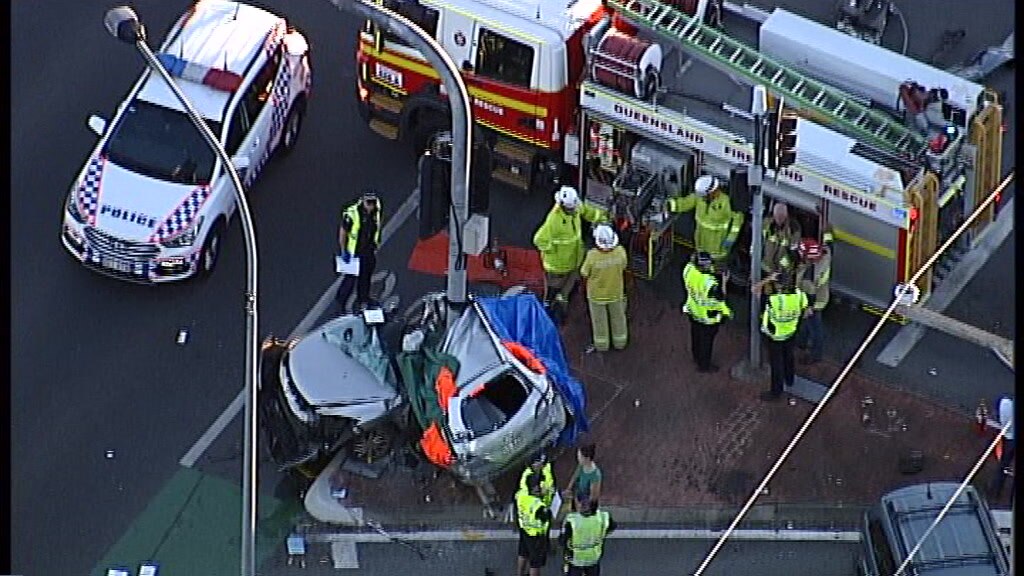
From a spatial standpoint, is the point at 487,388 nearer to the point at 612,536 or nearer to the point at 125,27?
the point at 612,536

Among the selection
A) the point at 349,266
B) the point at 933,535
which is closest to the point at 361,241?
the point at 349,266

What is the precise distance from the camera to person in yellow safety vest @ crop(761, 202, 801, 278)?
25156 millimetres

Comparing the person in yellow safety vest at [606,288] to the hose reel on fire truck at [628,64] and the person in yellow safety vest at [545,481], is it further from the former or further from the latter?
the person in yellow safety vest at [545,481]

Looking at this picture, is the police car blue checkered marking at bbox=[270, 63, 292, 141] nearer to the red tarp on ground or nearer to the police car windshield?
the police car windshield

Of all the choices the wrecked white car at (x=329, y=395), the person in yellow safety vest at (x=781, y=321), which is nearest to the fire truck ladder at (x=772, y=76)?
the person in yellow safety vest at (x=781, y=321)

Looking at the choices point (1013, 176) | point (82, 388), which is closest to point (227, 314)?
point (82, 388)

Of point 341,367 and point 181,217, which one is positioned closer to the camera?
point 341,367

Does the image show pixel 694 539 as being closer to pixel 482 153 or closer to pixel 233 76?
pixel 482 153

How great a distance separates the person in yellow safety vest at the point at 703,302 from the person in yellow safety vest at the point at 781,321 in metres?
0.42

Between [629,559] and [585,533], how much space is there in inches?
61.3

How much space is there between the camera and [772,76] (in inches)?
1033

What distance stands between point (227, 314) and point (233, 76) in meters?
2.51

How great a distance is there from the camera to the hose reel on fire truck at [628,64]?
25859mm

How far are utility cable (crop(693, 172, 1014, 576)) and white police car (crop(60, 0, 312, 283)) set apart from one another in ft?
19.7
